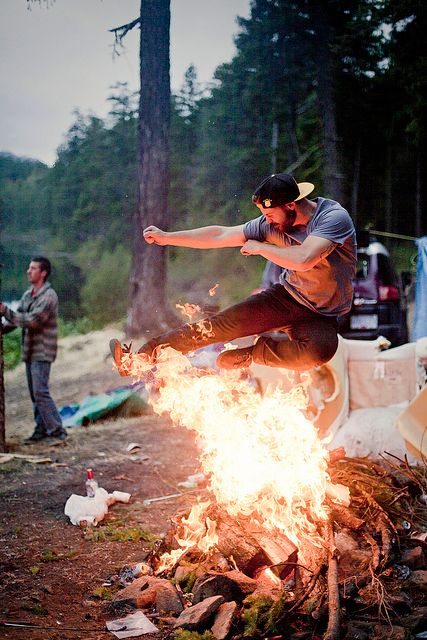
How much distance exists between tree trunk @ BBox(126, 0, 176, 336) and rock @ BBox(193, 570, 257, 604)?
280 inches

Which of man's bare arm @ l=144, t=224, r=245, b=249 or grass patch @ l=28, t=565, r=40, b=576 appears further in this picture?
man's bare arm @ l=144, t=224, r=245, b=249

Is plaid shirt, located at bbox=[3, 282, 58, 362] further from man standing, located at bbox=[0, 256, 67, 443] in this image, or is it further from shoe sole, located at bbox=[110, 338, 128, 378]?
shoe sole, located at bbox=[110, 338, 128, 378]

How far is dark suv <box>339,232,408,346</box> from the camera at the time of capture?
9.58m

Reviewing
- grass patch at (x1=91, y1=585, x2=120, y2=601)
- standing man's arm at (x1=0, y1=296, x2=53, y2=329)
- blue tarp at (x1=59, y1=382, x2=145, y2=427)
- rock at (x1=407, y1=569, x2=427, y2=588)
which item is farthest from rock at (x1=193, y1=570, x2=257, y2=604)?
blue tarp at (x1=59, y1=382, x2=145, y2=427)

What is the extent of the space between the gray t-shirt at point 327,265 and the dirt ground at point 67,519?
2194mm

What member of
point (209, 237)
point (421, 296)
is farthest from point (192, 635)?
point (421, 296)

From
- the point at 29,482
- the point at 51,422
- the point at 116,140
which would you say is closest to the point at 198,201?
the point at 116,140

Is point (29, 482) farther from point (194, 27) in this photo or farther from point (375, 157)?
point (375, 157)

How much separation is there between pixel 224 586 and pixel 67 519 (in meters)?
1.93

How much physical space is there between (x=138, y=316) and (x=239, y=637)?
28.6 ft

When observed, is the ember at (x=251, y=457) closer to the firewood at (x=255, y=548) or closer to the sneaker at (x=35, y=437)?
the firewood at (x=255, y=548)

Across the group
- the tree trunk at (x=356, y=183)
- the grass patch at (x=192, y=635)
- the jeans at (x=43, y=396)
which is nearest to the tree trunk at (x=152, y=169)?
the jeans at (x=43, y=396)

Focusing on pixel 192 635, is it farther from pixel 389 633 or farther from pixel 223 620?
pixel 389 633

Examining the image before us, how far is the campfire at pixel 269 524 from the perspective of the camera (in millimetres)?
3600
